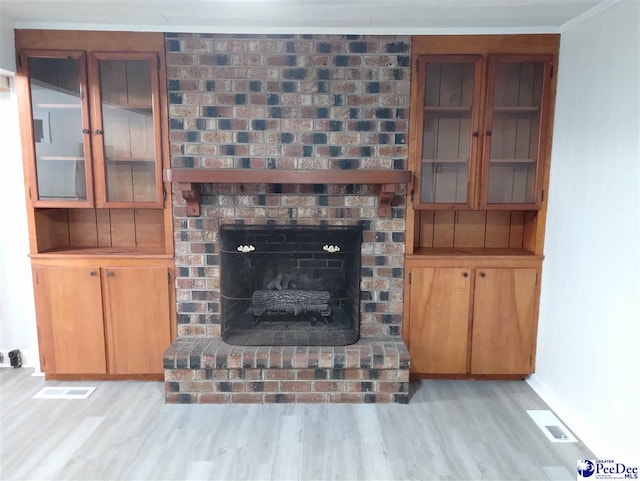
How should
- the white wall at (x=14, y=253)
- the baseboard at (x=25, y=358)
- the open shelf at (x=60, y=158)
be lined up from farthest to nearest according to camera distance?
1. the baseboard at (x=25, y=358)
2. the white wall at (x=14, y=253)
3. the open shelf at (x=60, y=158)

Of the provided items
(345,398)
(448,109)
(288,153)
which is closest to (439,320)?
(345,398)

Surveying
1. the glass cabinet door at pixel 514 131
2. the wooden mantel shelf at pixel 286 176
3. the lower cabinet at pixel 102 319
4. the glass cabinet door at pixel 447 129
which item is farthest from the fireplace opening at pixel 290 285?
the glass cabinet door at pixel 514 131

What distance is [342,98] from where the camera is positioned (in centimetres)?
254

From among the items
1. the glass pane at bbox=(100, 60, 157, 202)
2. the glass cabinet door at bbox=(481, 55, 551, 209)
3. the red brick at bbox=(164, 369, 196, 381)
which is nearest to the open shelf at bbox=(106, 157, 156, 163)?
the glass pane at bbox=(100, 60, 157, 202)

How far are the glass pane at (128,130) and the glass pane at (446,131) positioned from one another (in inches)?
68.3

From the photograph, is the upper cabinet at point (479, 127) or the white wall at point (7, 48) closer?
the white wall at point (7, 48)

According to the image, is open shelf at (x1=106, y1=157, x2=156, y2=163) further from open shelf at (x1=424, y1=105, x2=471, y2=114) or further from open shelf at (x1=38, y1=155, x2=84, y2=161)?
open shelf at (x1=424, y1=105, x2=471, y2=114)

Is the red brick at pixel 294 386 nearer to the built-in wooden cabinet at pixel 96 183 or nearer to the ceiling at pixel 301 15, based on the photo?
the built-in wooden cabinet at pixel 96 183

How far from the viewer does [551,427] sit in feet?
7.55

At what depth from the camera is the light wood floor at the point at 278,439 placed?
1.96 m

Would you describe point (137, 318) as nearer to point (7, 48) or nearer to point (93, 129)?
point (93, 129)

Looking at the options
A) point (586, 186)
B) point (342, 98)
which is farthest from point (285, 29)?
point (586, 186)

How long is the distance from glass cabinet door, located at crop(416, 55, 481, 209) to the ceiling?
217 mm

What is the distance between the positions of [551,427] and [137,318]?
8.43ft
